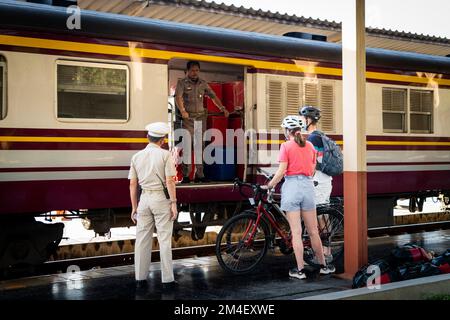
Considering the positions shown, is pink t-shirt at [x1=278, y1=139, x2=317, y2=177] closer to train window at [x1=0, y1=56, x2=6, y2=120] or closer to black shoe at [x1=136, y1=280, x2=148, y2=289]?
black shoe at [x1=136, y1=280, x2=148, y2=289]

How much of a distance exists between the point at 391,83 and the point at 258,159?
3283 millimetres

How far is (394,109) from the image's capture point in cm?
1136

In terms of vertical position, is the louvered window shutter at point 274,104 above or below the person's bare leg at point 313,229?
above

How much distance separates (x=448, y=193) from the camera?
12.7 metres

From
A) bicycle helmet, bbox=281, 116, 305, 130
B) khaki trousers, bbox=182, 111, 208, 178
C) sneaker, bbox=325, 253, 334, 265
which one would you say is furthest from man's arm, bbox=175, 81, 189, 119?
sneaker, bbox=325, 253, 334, 265

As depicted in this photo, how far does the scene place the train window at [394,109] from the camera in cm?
1123

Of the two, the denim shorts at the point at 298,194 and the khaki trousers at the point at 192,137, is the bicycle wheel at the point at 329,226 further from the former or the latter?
the khaki trousers at the point at 192,137

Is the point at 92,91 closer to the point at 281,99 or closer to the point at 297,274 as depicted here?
the point at 281,99

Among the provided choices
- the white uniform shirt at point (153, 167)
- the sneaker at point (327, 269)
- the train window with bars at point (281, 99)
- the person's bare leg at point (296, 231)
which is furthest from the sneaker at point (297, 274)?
the train window with bars at point (281, 99)

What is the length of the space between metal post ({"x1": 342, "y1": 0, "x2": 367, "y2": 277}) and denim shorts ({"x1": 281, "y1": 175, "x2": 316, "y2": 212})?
0.43 metres

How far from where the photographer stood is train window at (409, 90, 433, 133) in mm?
11617
